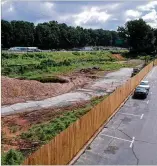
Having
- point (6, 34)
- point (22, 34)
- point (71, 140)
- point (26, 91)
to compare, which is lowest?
point (26, 91)

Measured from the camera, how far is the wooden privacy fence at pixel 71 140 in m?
14.1

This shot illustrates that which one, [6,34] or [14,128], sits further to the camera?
[6,34]

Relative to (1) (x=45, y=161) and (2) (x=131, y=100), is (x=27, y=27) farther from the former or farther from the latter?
(1) (x=45, y=161)

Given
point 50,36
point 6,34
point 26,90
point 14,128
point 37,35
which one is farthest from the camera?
point 50,36

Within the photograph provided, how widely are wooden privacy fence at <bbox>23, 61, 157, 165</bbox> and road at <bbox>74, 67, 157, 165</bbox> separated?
590mm

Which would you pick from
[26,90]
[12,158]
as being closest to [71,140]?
[12,158]

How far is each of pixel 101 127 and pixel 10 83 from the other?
1711 cm

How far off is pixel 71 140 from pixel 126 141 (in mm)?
5475

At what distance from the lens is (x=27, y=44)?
12962cm

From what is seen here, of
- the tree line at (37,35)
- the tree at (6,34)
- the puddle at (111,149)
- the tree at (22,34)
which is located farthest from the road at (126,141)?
the tree at (22,34)

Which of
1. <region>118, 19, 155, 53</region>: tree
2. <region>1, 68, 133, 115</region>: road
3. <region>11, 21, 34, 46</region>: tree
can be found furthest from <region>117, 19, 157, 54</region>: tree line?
<region>1, 68, 133, 115</region>: road

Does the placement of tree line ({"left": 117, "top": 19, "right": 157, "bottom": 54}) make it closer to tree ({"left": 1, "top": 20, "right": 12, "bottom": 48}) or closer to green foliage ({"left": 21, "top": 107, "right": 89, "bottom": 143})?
tree ({"left": 1, "top": 20, "right": 12, "bottom": 48})

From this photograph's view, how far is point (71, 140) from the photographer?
17.7 meters

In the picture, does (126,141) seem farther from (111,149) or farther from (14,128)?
(14,128)
